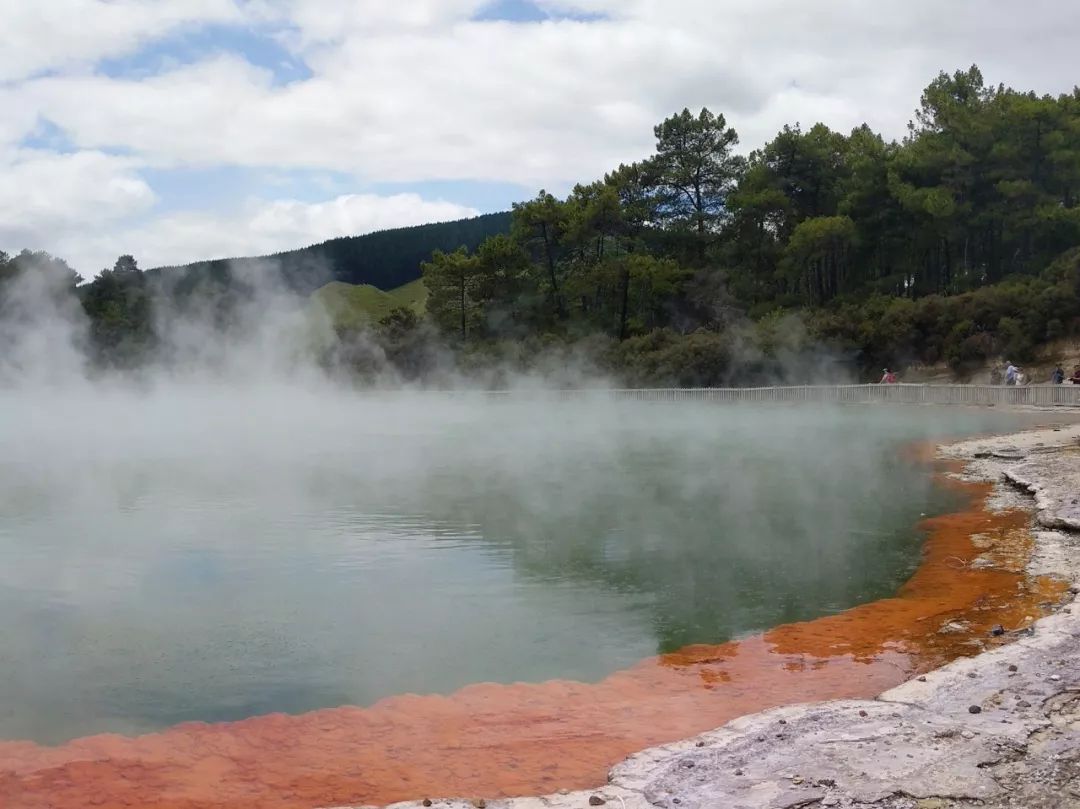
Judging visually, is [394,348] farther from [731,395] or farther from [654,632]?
[654,632]

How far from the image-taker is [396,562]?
8.12 meters

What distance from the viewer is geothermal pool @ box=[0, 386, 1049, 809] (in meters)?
4.45

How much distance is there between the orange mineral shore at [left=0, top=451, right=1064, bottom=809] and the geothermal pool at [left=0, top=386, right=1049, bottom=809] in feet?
0.05

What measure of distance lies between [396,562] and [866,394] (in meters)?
19.0

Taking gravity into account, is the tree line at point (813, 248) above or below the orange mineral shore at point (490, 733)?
above

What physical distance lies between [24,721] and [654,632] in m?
3.46

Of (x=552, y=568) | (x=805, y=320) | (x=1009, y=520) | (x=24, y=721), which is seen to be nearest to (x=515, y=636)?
(x=552, y=568)

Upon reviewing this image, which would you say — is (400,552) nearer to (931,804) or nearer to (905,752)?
(905,752)

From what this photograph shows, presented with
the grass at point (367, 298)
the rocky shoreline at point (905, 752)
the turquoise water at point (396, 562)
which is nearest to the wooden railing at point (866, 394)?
the turquoise water at point (396, 562)

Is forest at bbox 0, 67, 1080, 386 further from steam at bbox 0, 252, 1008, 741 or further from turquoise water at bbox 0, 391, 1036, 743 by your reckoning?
turquoise water at bbox 0, 391, 1036, 743

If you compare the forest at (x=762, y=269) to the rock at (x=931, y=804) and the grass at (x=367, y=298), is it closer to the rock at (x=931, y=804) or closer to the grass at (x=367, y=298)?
the grass at (x=367, y=298)

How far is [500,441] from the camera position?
752 inches

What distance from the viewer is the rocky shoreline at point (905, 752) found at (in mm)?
3176

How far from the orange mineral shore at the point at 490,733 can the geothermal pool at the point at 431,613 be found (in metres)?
0.02
